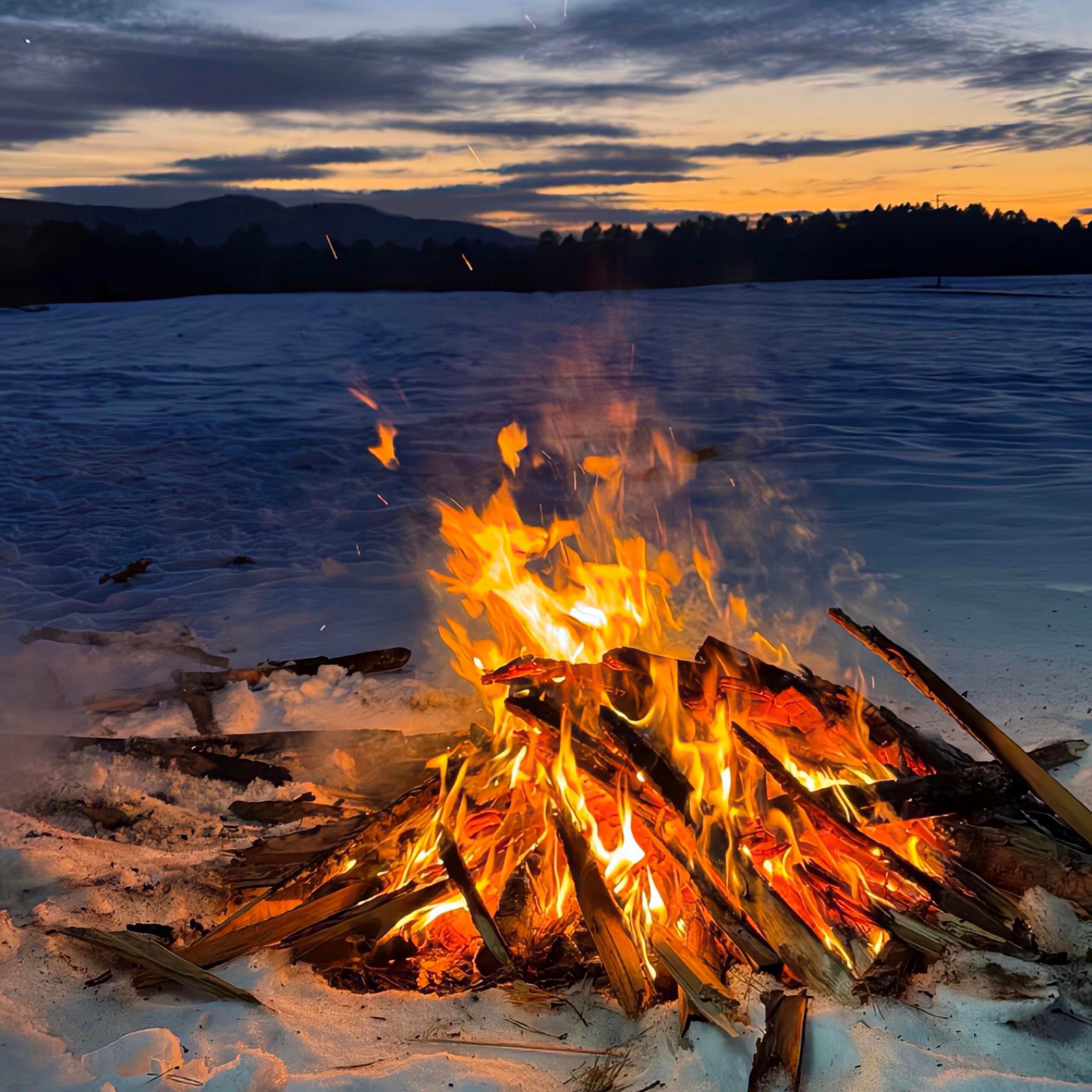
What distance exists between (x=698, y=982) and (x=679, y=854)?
428 millimetres

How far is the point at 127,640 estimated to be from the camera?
23.3ft

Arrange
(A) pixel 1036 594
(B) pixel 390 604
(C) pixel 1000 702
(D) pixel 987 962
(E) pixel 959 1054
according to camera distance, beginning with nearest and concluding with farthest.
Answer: (E) pixel 959 1054
(D) pixel 987 962
(C) pixel 1000 702
(A) pixel 1036 594
(B) pixel 390 604

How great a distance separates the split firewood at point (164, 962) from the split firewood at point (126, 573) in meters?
6.23

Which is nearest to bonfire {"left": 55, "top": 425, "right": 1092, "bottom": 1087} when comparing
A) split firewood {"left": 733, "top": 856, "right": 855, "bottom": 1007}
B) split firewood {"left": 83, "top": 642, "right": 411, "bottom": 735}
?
split firewood {"left": 733, "top": 856, "right": 855, "bottom": 1007}

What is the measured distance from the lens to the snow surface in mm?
2816

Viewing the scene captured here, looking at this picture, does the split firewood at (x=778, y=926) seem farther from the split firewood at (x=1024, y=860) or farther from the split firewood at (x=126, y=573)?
the split firewood at (x=126, y=573)

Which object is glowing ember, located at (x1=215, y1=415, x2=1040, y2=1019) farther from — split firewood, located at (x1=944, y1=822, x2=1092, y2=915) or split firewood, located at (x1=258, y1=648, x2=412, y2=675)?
split firewood, located at (x1=258, y1=648, x2=412, y2=675)

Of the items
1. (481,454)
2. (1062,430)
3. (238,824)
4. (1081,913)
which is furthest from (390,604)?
(1062,430)

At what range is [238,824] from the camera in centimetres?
427

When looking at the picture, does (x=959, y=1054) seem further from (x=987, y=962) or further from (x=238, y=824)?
(x=238, y=824)

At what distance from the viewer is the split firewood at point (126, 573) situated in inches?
352

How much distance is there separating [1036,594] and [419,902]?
563 cm

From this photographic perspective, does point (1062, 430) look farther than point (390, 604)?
Yes

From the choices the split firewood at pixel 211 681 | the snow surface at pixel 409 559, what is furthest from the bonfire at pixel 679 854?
the split firewood at pixel 211 681
